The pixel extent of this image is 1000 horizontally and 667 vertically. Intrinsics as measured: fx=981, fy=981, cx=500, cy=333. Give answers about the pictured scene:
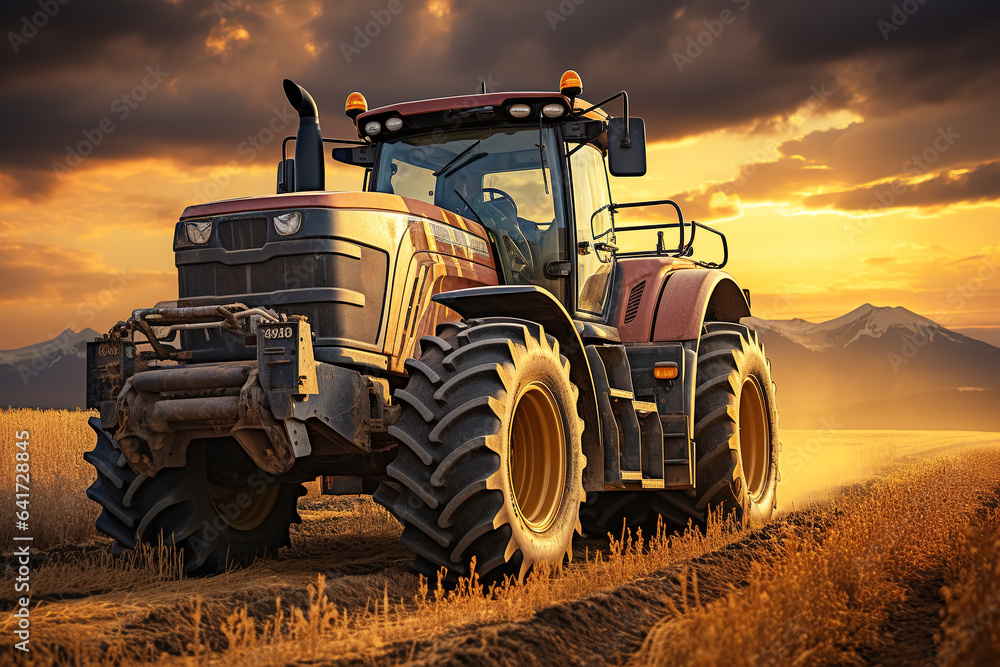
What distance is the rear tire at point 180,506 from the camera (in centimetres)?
661

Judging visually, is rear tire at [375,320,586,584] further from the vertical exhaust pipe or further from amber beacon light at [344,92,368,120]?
amber beacon light at [344,92,368,120]

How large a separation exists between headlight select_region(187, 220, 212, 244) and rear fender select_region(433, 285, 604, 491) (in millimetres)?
1506

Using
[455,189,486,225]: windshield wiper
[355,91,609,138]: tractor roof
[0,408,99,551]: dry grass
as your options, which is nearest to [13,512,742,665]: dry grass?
[455,189,486,225]: windshield wiper

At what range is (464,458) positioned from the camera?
5.32 m

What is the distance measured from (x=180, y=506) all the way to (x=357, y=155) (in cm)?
303

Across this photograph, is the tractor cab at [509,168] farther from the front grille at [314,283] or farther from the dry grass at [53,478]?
the dry grass at [53,478]

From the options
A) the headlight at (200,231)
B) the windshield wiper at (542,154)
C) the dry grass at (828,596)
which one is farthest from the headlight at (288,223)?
the dry grass at (828,596)

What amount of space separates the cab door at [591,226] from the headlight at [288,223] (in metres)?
2.36

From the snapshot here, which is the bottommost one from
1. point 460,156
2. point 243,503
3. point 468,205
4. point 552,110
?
point 243,503

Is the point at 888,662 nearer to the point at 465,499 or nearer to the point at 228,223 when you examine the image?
the point at 465,499

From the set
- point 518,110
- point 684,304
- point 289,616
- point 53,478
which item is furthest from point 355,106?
point 53,478

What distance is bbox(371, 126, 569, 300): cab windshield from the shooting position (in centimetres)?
736

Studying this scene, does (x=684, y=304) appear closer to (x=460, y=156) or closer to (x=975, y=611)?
(x=460, y=156)

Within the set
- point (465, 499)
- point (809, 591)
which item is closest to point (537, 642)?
point (465, 499)
